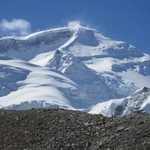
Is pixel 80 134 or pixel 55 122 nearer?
pixel 80 134

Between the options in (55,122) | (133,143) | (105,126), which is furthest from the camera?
(55,122)

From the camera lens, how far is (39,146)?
1892cm

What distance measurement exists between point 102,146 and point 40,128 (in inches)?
143

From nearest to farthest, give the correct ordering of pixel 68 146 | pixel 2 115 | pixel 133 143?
pixel 133 143 < pixel 68 146 < pixel 2 115

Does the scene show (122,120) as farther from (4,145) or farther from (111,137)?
(4,145)

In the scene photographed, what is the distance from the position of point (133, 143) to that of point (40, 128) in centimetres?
471

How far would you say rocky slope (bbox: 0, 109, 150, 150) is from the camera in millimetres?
17828

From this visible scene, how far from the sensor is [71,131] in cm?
1978

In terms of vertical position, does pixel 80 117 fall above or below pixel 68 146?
above

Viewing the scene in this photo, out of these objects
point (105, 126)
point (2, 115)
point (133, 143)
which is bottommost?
point (133, 143)

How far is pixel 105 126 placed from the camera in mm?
19656

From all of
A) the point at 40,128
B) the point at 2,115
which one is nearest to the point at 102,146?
the point at 40,128

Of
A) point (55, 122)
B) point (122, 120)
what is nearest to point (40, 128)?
point (55, 122)

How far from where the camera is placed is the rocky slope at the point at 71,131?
17828 mm
